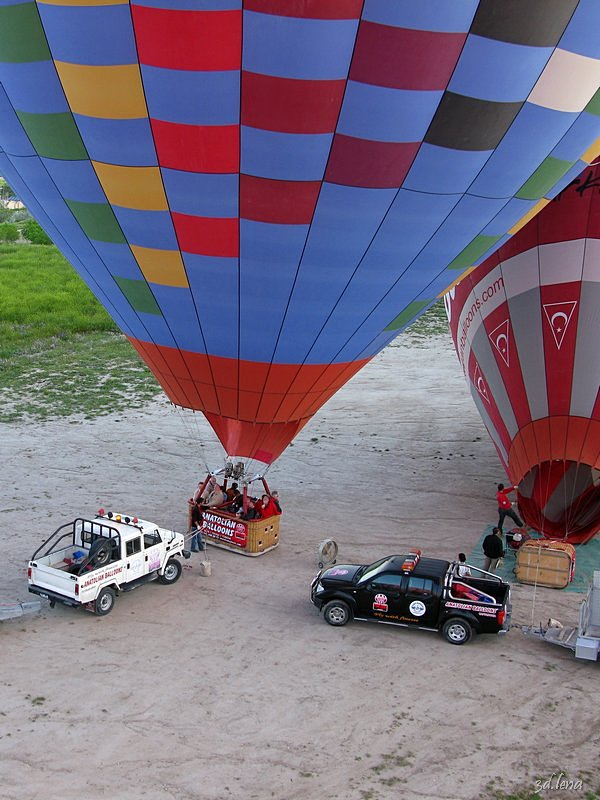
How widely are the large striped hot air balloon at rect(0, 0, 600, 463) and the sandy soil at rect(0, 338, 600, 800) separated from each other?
2.57 m

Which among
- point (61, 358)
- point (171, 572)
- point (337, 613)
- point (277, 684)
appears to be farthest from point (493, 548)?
point (61, 358)

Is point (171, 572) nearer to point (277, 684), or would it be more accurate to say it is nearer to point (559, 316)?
point (277, 684)

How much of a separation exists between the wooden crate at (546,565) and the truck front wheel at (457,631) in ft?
6.87

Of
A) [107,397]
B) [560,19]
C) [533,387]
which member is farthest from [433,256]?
[107,397]

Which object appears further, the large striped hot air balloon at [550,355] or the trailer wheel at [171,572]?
the large striped hot air balloon at [550,355]

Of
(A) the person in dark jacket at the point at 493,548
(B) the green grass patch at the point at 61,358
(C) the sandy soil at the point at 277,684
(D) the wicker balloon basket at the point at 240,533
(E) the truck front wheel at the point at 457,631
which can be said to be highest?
(B) the green grass patch at the point at 61,358

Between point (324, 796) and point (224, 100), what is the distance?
578 centimetres

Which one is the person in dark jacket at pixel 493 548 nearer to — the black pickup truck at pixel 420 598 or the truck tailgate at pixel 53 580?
the black pickup truck at pixel 420 598

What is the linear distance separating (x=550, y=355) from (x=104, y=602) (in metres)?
6.51

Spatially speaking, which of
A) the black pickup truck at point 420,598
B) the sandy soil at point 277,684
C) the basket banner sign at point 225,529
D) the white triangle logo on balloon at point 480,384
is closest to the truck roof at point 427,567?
the black pickup truck at point 420,598

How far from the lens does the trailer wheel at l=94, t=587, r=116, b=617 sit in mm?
10148

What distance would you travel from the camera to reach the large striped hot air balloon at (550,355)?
11.9 m

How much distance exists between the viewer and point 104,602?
10.2 metres

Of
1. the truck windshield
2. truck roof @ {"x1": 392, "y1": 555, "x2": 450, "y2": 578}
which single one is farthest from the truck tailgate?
truck roof @ {"x1": 392, "y1": 555, "x2": 450, "y2": 578}
